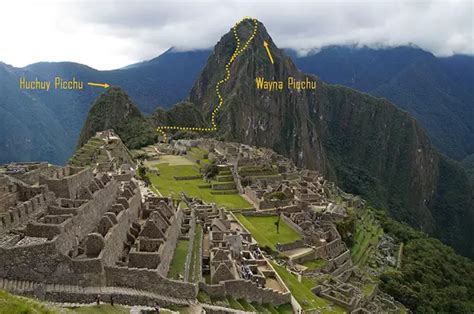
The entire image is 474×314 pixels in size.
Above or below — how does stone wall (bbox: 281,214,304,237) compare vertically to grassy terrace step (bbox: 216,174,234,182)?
below

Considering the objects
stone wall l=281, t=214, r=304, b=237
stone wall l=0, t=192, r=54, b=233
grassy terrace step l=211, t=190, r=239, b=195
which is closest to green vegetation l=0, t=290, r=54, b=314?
stone wall l=0, t=192, r=54, b=233

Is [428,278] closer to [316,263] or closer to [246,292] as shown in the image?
[316,263]

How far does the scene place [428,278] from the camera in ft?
171

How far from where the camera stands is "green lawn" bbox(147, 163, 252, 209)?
4903 centimetres

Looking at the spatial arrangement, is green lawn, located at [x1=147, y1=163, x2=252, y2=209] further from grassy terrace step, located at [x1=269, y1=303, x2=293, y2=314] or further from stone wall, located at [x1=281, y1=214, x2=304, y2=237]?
grassy terrace step, located at [x1=269, y1=303, x2=293, y2=314]

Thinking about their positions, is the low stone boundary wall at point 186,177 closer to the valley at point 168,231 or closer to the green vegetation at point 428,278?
the valley at point 168,231

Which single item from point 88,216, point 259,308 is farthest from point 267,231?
point 88,216

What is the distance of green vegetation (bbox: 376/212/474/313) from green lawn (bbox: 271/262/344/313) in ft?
48.2

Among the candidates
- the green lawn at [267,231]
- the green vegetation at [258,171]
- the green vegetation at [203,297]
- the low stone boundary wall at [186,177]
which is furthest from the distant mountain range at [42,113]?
the green vegetation at [203,297]

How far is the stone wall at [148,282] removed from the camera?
725 inches

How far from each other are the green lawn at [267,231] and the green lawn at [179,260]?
486 inches

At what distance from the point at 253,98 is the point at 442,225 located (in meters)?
86.1

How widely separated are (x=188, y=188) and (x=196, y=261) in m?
29.6

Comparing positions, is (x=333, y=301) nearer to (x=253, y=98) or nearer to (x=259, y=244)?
(x=259, y=244)
